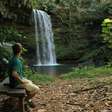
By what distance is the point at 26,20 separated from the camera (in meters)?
25.3

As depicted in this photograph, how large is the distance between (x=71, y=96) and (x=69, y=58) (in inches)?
635

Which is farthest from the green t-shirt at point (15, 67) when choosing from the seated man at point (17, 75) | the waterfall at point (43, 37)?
the waterfall at point (43, 37)

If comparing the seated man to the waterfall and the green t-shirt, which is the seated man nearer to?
the green t-shirt

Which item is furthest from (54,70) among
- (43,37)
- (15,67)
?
(15,67)

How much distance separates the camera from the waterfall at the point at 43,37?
25780mm

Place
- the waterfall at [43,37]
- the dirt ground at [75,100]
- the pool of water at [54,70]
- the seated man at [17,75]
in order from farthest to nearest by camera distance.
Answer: the waterfall at [43,37], the pool of water at [54,70], the dirt ground at [75,100], the seated man at [17,75]

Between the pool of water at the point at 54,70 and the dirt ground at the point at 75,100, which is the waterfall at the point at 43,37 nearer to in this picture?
the pool of water at the point at 54,70

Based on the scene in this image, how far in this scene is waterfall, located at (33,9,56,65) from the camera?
25.8 metres

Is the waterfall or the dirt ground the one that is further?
the waterfall

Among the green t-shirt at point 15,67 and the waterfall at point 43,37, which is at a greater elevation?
the green t-shirt at point 15,67

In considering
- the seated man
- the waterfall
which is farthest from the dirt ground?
the waterfall

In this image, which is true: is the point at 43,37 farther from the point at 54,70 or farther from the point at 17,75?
the point at 17,75

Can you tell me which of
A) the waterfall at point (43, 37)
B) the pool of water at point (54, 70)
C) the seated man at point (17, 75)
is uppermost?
the seated man at point (17, 75)

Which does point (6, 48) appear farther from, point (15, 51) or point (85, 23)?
point (85, 23)
